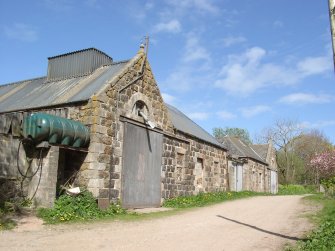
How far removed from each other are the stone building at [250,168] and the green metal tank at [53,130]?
1531 centimetres

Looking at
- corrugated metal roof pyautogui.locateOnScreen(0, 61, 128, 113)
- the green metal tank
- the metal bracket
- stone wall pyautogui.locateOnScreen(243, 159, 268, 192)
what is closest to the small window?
corrugated metal roof pyautogui.locateOnScreen(0, 61, 128, 113)

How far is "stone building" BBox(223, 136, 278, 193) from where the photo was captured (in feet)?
91.3

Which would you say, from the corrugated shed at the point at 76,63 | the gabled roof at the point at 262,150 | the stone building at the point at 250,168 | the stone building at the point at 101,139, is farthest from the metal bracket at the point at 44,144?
the gabled roof at the point at 262,150

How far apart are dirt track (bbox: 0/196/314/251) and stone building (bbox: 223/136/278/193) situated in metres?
15.0

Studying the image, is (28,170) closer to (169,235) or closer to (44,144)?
(44,144)

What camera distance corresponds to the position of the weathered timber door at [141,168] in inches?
540

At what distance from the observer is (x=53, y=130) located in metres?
11.1

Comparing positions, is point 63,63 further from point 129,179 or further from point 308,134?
point 308,134

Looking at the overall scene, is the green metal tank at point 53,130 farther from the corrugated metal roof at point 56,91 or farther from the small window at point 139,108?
the small window at point 139,108

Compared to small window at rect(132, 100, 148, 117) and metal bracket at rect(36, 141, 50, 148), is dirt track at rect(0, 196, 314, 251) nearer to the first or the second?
metal bracket at rect(36, 141, 50, 148)

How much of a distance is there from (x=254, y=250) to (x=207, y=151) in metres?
14.2

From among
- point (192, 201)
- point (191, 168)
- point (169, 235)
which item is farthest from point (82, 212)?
point (191, 168)

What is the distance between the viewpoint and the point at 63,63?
17375mm

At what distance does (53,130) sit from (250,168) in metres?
22.4
